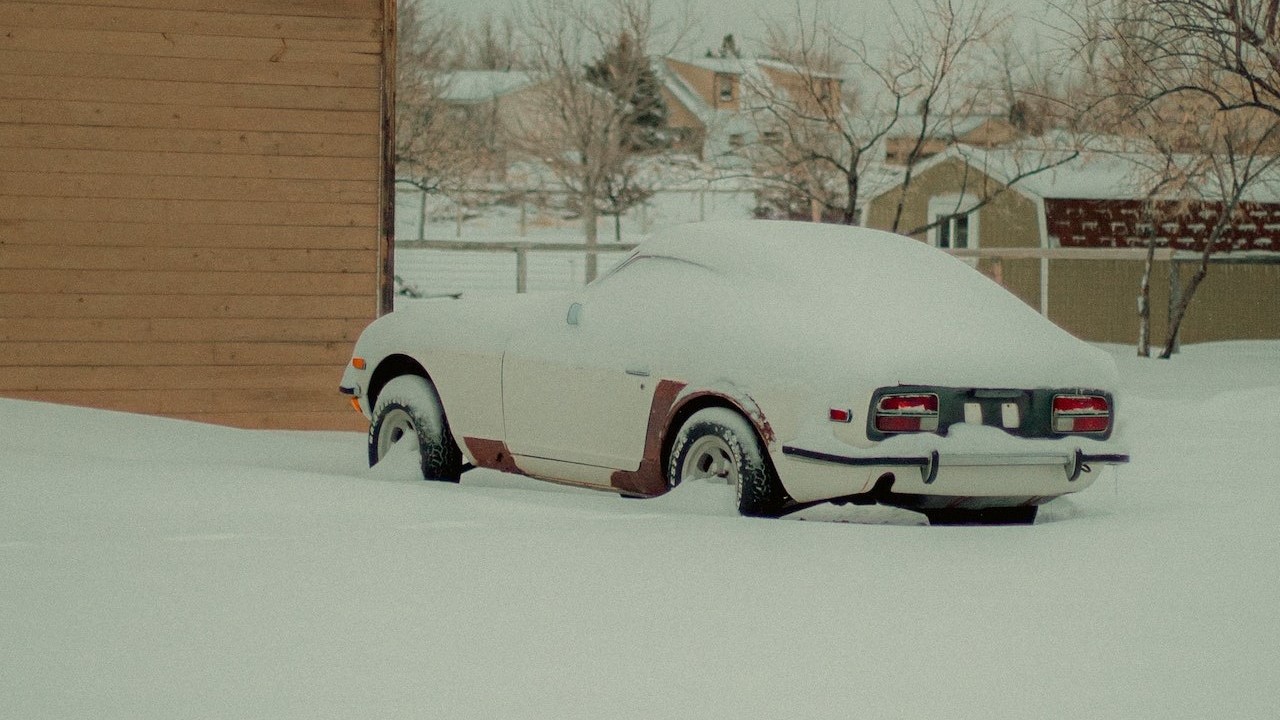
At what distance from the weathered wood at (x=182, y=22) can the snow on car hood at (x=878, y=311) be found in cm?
543

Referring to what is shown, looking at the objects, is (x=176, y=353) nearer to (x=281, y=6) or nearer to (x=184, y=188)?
(x=184, y=188)

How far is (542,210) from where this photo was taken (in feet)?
183

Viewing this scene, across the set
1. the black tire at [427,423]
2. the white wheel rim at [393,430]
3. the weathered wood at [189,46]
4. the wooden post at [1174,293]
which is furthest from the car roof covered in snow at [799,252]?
the wooden post at [1174,293]

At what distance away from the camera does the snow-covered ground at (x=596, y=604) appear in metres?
5.11

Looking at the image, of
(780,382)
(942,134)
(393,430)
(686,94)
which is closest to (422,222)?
(686,94)

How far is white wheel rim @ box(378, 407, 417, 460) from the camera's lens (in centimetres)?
966

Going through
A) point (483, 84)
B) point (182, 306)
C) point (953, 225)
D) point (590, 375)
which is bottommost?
point (590, 375)

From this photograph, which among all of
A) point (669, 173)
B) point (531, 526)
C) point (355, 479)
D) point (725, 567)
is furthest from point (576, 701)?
point (669, 173)

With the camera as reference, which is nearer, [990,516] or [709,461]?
[709,461]

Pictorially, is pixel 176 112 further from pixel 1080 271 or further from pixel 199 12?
pixel 1080 271

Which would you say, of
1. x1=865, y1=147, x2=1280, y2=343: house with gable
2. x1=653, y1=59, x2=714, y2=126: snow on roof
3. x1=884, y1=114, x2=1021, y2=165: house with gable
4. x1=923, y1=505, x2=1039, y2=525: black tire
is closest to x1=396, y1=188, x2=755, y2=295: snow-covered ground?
x1=884, y1=114, x2=1021, y2=165: house with gable

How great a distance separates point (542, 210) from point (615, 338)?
4767cm

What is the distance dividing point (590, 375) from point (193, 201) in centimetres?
584

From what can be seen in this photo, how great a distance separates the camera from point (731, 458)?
309 inches
